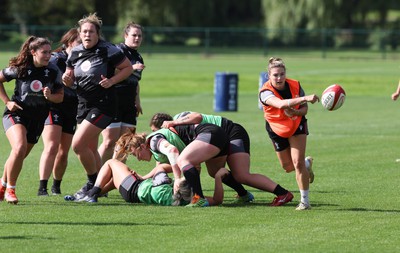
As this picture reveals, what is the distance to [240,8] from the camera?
7469 cm

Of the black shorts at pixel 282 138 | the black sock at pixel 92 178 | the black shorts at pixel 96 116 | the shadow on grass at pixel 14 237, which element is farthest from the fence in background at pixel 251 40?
the shadow on grass at pixel 14 237

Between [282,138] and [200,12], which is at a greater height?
[200,12]

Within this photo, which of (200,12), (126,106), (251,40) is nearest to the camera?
(126,106)

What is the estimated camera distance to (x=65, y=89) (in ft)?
40.2

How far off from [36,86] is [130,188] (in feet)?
5.22

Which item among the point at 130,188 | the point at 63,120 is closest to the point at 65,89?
the point at 63,120

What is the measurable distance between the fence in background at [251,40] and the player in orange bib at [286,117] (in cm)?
4891

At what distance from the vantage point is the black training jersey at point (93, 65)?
11.5 meters

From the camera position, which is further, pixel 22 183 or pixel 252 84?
pixel 252 84

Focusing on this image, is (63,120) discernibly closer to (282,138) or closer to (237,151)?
(237,151)

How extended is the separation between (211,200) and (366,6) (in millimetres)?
56199

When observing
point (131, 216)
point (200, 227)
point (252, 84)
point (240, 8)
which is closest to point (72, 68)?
point (131, 216)

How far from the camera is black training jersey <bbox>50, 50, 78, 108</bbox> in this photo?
1195cm

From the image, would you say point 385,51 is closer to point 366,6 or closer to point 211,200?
point 366,6
